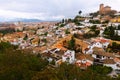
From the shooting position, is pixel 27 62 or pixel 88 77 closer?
pixel 88 77

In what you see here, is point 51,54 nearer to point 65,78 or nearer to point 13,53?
point 13,53

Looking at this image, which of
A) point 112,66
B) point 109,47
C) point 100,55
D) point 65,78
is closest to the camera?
point 65,78

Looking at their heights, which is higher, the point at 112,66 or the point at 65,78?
the point at 65,78

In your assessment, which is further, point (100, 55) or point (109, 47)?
point (109, 47)

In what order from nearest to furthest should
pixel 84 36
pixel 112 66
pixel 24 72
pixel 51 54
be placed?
pixel 24 72
pixel 112 66
pixel 51 54
pixel 84 36

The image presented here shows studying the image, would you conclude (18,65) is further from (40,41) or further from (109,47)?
(40,41)

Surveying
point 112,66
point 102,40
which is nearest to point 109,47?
point 102,40

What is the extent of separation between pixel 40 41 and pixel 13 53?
3337 cm

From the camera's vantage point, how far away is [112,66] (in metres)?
40.9

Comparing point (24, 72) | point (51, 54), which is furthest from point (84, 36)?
point (24, 72)

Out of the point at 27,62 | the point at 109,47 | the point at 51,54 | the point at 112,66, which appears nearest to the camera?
the point at 27,62

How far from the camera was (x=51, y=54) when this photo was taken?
158ft

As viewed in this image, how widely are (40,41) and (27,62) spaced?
3501 centimetres

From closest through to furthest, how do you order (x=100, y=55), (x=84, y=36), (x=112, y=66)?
(x=112, y=66) → (x=100, y=55) → (x=84, y=36)
